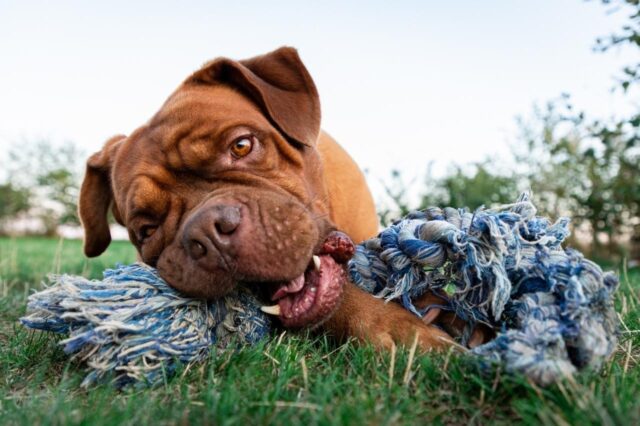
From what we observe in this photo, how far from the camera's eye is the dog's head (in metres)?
2.21

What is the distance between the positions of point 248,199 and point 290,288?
0.42 metres

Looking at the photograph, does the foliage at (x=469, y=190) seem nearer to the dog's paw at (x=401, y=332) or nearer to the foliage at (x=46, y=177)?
the dog's paw at (x=401, y=332)

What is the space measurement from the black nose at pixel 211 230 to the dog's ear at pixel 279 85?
2.97 ft

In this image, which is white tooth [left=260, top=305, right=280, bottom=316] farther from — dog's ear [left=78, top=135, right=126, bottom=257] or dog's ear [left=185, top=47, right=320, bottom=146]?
dog's ear [left=78, top=135, right=126, bottom=257]

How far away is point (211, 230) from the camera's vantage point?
84.3 inches

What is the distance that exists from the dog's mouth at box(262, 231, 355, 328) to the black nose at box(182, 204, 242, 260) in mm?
358

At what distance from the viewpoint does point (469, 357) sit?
175 cm

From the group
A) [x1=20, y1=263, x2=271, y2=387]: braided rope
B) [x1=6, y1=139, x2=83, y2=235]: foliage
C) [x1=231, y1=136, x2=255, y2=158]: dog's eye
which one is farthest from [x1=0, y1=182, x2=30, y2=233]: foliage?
[x1=20, y1=263, x2=271, y2=387]: braided rope

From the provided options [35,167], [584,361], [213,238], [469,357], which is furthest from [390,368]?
[35,167]

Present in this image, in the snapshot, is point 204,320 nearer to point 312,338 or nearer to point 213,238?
point 213,238

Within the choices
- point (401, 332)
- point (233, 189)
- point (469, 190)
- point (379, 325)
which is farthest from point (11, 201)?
point (401, 332)

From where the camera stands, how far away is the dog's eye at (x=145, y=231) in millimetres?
2895

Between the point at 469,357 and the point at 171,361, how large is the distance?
1.04 meters

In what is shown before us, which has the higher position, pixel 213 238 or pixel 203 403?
pixel 213 238
